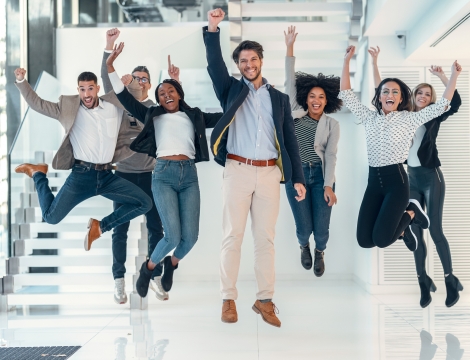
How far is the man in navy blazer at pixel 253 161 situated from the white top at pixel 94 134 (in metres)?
1.19

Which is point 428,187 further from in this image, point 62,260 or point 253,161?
point 62,260

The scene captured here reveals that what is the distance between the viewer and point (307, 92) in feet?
16.8

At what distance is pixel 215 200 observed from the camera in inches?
327

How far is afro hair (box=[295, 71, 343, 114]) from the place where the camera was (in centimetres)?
517

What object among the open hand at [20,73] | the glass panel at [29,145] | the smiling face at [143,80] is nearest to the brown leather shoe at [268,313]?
the smiling face at [143,80]

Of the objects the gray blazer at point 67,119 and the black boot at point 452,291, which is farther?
the black boot at point 452,291

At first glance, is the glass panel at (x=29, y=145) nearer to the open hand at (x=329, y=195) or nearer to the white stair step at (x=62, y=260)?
the white stair step at (x=62, y=260)

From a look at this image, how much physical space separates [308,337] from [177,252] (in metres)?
1.17

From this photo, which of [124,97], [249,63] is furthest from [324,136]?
[124,97]

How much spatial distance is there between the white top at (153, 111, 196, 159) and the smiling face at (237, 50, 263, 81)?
0.68 meters

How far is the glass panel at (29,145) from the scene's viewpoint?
6.34 meters

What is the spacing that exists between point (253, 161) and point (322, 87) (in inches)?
64.0

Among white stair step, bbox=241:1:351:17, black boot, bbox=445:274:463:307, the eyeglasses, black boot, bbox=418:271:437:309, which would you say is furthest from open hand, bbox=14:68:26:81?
black boot, bbox=445:274:463:307

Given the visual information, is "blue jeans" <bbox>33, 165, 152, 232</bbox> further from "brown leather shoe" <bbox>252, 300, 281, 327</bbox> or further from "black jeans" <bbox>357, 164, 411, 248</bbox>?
"black jeans" <bbox>357, 164, 411, 248</bbox>
